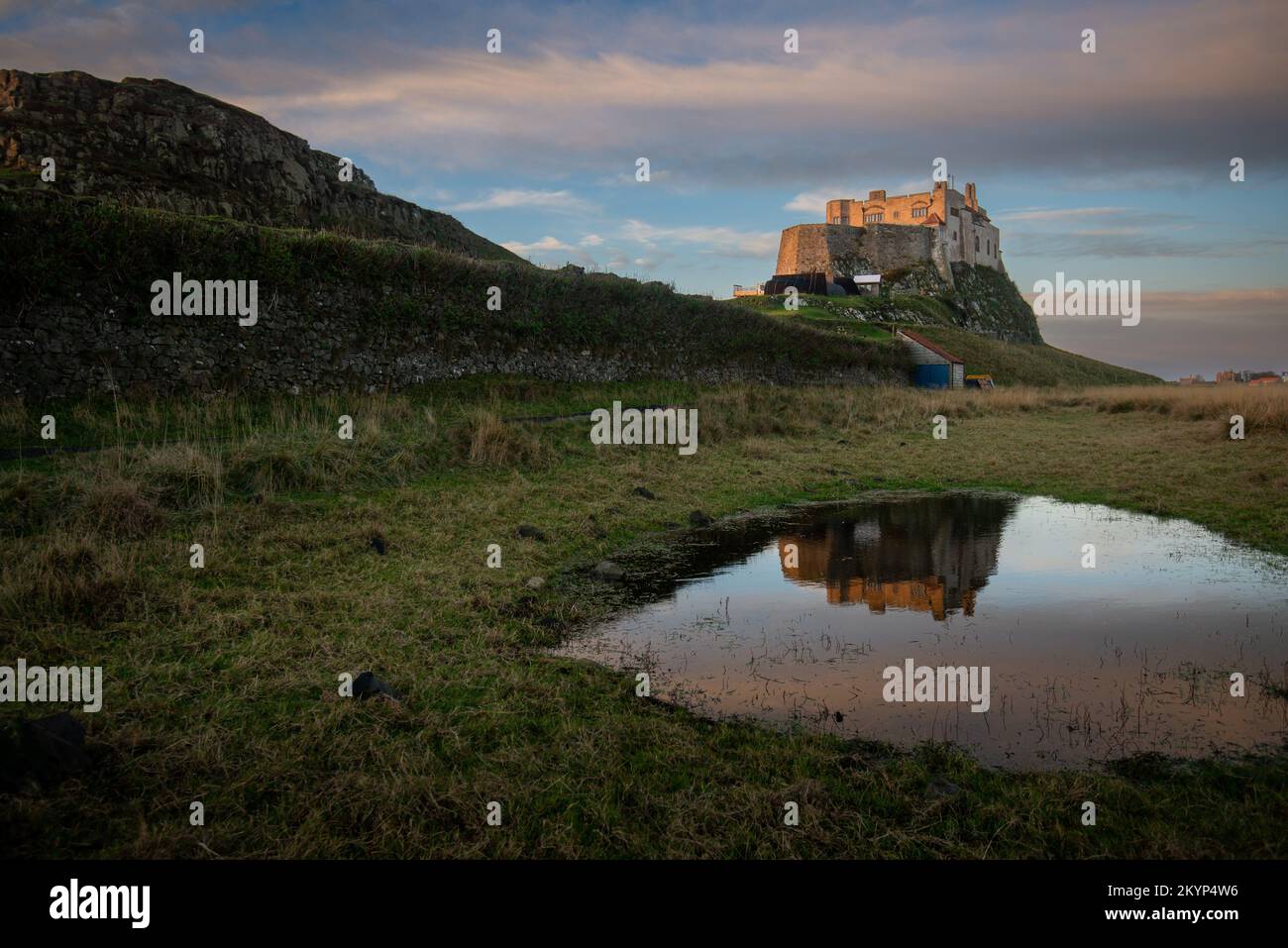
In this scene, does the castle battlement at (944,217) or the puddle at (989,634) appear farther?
the castle battlement at (944,217)

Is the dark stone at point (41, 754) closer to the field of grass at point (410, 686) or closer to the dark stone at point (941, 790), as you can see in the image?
the field of grass at point (410, 686)

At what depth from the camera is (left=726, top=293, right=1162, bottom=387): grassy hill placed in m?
57.5

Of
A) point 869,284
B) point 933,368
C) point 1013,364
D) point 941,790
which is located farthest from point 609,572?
point 869,284

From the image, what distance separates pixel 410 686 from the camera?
593 cm

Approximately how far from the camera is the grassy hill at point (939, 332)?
57.5 metres

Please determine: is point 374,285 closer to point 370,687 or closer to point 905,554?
point 905,554

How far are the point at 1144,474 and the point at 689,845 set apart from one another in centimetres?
1772

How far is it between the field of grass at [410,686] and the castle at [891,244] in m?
69.2

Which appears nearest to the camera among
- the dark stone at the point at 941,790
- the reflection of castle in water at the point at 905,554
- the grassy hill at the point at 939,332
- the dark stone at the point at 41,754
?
Answer: the dark stone at the point at 41,754

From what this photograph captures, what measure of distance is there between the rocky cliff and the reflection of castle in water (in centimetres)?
1806

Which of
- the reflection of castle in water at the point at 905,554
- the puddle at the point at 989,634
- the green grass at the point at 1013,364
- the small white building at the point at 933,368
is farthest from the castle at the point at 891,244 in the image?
the puddle at the point at 989,634

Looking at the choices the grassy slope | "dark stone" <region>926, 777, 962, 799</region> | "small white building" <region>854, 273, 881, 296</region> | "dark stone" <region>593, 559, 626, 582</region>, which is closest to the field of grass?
"dark stone" <region>926, 777, 962, 799</region>

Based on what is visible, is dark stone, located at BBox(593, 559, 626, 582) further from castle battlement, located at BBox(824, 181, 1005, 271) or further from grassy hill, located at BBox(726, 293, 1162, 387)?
castle battlement, located at BBox(824, 181, 1005, 271)
